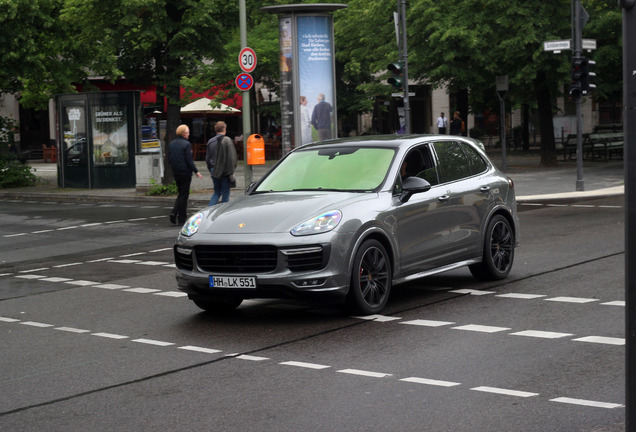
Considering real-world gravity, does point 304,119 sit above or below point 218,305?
above

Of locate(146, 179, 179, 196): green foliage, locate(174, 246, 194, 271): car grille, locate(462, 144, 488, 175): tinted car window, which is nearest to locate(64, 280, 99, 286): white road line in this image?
locate(174, 246, 194, 271): car grille

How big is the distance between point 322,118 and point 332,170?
13.3 m

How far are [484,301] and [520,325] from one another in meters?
1.29

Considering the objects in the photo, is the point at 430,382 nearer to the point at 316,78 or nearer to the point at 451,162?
the point at 451,162

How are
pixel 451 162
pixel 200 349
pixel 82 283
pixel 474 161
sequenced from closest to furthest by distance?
1. pixel 200 349
2. pixel 451 162
3. pixel 474 161
4. pixel 82 283

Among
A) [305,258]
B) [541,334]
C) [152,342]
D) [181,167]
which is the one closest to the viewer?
[541,334]

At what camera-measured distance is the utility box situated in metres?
28.0

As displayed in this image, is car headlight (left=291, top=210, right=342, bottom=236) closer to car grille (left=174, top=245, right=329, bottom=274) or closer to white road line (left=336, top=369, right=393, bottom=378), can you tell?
car grille (left=174, top=245, right=329, bottom=274)

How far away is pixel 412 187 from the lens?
32.2 ft

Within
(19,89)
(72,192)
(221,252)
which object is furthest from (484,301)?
(19,89)

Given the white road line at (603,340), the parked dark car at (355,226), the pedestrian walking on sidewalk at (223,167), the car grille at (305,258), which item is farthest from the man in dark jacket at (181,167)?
the white road line at (603,340)

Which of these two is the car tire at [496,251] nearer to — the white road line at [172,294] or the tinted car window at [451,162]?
the tinted car window at [451,162]

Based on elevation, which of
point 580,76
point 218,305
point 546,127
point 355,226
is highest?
point 580,76

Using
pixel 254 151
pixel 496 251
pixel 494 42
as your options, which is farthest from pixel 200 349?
pixel 494 42
